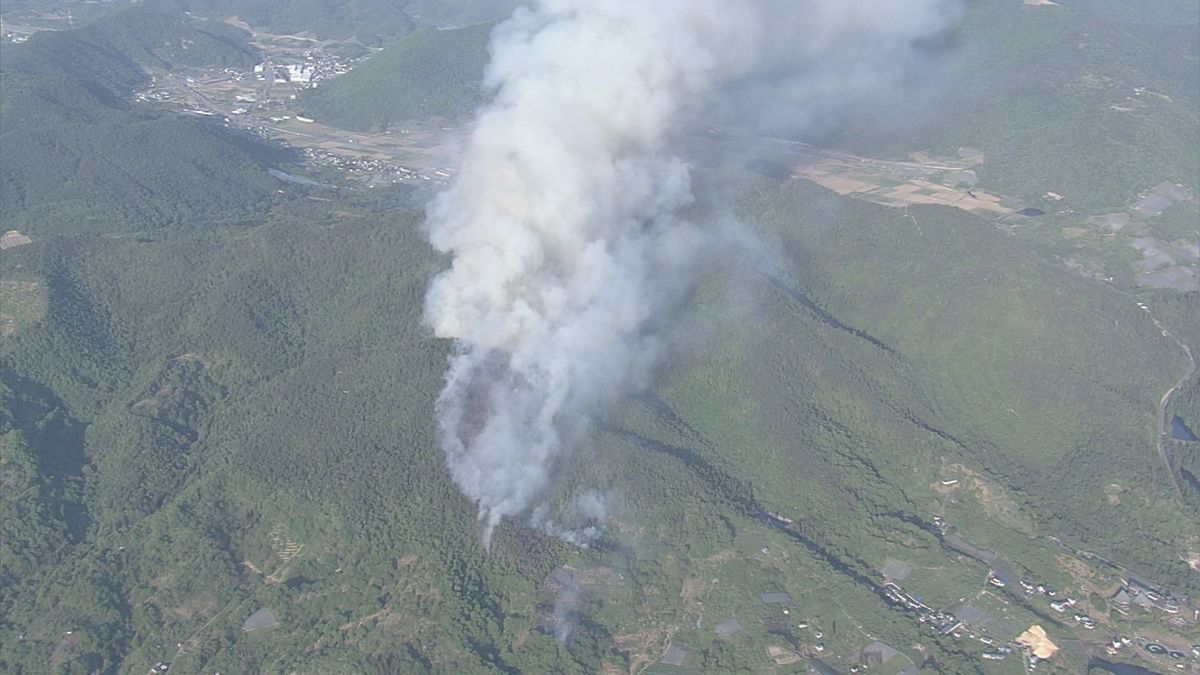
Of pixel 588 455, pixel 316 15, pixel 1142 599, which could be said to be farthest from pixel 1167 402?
pixel 316 15

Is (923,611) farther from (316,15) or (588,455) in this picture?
(316,15)

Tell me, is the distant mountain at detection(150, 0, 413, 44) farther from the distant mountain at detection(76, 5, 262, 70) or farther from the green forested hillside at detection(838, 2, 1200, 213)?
the green forested hillside at detection(838, 2, 1200, 213)

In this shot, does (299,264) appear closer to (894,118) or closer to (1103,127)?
(894,118)

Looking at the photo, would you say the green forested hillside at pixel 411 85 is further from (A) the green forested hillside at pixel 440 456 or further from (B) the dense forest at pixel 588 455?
(A) the green forested hillside at pixel 440 456

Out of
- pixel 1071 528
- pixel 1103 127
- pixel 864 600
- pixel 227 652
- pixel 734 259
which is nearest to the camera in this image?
pixel 227 652

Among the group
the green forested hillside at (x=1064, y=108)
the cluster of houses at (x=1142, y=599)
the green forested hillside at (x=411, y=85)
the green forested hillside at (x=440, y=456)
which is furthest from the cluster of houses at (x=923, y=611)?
the green forested hillside at (x=411, y=85)

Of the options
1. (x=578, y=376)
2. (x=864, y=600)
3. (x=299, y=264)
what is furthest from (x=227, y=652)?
(x=299, y=264)
